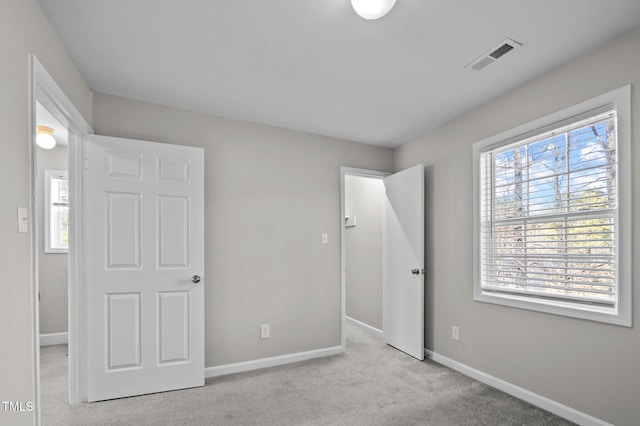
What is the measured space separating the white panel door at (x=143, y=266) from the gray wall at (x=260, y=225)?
0.73 feet

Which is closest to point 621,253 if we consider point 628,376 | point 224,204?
point 628,376

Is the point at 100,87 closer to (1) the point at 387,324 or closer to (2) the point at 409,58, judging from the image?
(2) the point at 409,58

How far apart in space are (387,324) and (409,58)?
294cm

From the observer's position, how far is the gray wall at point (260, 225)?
9.77ft

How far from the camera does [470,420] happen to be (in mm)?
2209

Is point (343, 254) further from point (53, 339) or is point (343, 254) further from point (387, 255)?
point (53, 339)

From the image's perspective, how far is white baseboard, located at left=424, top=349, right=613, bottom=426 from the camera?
6.85ft

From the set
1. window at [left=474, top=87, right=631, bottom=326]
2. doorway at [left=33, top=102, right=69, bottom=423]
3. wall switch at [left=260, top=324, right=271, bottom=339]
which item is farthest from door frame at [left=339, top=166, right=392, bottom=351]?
doorway at [left=33, top=102, right=69, bottom=423]

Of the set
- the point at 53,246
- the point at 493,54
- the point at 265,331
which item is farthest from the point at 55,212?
the point at 493,54

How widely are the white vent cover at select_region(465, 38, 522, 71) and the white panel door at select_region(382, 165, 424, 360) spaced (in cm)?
125

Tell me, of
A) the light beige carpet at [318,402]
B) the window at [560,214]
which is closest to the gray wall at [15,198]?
the light beige carpet at [318,402]

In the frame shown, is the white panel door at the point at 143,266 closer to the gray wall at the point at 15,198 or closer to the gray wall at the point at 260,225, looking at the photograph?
the gray wall at the point at 260,225

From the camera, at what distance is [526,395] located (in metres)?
2.43

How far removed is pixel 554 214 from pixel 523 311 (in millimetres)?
772
